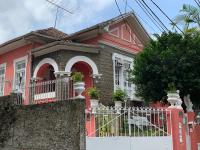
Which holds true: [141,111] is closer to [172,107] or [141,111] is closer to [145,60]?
[172,107]

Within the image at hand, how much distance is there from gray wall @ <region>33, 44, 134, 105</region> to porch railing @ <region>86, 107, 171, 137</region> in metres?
6.02

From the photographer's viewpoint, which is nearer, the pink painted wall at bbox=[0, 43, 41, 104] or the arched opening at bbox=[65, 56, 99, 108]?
the arched opening at bbox=[65, 56, 99, 108]

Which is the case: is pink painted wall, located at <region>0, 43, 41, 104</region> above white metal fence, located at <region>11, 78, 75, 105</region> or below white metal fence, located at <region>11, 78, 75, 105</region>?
above

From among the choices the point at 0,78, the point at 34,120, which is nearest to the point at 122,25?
the point at 0,78

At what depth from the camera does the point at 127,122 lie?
11070mm

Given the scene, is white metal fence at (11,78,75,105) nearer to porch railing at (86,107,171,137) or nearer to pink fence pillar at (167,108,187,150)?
porch railing at (86,107,171,137)

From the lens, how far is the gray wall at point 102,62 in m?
16.9

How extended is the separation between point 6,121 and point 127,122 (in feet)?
16.7

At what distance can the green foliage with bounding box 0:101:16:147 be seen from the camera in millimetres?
13328

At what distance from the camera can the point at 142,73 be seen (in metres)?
15.1

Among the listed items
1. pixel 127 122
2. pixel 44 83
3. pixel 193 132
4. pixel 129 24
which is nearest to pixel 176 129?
pixel 127 122

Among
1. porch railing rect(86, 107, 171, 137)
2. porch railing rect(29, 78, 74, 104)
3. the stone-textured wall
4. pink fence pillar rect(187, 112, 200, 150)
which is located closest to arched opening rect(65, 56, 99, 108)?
porch railing rect(29, 78, 74, 104)

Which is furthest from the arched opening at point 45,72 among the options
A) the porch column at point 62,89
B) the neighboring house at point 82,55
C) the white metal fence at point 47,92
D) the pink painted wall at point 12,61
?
the porch column at point 62,89

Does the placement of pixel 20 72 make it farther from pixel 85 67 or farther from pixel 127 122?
pixel 127 122
